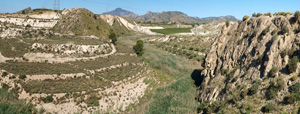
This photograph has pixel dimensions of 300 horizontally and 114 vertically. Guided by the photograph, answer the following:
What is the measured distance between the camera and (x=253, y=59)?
25219 millimetres

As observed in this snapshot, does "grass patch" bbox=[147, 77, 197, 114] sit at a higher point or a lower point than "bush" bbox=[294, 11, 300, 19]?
lower

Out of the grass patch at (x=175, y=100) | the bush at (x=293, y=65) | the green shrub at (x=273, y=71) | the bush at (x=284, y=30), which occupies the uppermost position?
the bush at (x=284, y=30)

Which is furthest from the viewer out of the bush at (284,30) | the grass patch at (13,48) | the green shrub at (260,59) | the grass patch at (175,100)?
the grass patch at (13,48)

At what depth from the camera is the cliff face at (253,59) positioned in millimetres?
21053

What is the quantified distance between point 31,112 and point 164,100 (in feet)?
68.2

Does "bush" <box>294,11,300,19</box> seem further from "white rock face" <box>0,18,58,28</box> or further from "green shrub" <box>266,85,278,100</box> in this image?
"white rock face" <box>0,18,58,28</box>

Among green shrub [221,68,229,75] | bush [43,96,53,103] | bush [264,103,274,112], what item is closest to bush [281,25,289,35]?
green shrub [221,68,229,75]

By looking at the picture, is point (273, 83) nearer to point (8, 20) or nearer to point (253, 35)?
point (253, 35)

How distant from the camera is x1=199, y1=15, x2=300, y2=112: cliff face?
21.1 m

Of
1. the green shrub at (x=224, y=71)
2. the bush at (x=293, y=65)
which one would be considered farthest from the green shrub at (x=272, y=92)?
the green shrub at (x=224, y=71)

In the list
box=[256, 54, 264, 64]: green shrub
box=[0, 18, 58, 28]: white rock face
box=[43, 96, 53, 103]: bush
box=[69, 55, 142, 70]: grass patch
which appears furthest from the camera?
box=[0, 18, 58, 28]: white rock face

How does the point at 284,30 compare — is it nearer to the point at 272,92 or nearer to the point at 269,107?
the point at 272,92

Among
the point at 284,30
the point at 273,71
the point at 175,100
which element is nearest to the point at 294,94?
the point at 273,71

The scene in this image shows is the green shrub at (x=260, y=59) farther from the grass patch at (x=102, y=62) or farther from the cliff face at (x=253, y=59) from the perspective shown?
the grass patch at (x=102, y=62)
